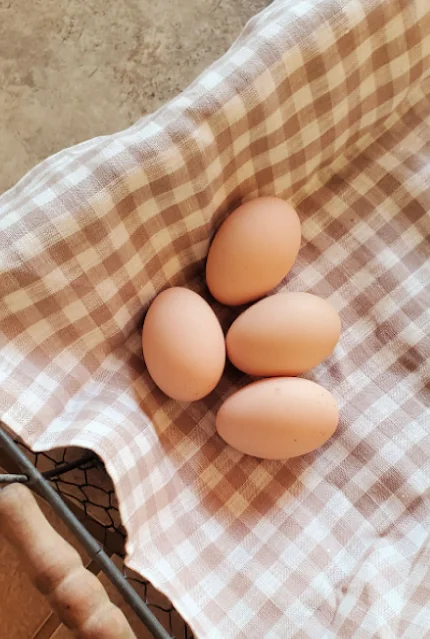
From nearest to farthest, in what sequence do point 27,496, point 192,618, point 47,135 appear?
point 27,496
point 192,618
point 47,135

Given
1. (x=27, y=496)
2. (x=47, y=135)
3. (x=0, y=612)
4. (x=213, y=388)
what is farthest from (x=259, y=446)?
(x=47, y=135)

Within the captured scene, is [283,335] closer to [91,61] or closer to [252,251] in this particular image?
[252,251]

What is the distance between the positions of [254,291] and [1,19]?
0.53 meters

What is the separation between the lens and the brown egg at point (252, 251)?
601 mm

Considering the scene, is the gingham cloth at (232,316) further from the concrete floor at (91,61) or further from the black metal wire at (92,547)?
the concrete floor at (91,61)

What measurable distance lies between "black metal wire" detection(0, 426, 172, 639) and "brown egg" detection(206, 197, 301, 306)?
10.1 inches

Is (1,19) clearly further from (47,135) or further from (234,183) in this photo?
(234,183)

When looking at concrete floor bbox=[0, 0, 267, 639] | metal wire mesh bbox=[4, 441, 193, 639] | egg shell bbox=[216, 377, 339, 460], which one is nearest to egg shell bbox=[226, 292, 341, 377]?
egg shell bbox=[216, 377, 339, 460]

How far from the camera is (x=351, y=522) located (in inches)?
24.4

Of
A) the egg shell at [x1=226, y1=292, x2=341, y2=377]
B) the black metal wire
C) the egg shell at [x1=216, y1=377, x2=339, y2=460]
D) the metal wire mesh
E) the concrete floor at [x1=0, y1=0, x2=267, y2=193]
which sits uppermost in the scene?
the concrete floor at [x1=0, y1=0, x2=267, y2=193]

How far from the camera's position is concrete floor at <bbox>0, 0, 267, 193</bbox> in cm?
82

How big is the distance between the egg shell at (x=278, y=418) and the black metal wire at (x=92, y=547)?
179mm

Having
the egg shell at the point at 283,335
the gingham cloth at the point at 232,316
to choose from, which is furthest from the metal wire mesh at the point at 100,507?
the egg shell at the point at 283,335

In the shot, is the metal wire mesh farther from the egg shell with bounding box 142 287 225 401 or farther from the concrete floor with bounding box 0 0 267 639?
the concrete floor with bounding box 0 0 267 639
